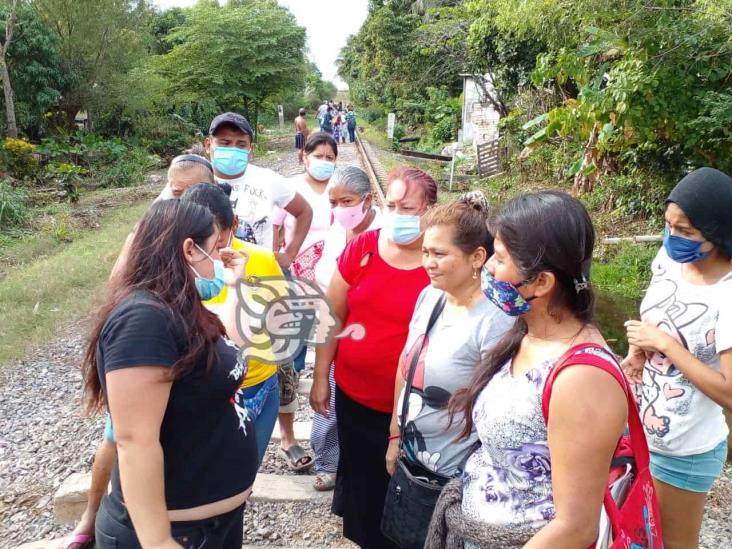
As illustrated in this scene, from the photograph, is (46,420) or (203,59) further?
(203,59)

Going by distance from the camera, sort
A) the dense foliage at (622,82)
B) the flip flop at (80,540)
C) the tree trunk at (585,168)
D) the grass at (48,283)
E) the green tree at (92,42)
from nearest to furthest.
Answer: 1. the flip flop at (80,540)
2. the grass at (48,283)
3. the dense foliage at (622,82)
4. the tree trunk at (585,168)
5. the green tree at (92,42)

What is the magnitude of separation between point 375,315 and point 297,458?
156cm

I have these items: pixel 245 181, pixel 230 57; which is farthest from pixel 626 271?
pixel 230 57

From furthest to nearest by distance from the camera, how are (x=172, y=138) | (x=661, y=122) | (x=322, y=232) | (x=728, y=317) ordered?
(x=172, y=138) < (x=661, y=122) < (x=322, y=232) < (x=728, y=317)

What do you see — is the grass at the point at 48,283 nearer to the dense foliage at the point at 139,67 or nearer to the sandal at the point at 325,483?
the sandal at the point at 325,483

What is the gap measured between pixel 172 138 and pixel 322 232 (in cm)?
2027

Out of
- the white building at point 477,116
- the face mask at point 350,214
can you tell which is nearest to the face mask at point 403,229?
→ the face mask at point 350,214

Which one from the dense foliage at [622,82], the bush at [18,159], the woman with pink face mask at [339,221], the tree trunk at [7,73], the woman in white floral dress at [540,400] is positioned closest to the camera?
the woman in white floral dress at [540,400]

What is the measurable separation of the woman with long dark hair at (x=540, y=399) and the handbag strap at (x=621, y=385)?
1 cm

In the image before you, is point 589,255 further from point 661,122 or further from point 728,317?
point 661,122

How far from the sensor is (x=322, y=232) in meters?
3.79

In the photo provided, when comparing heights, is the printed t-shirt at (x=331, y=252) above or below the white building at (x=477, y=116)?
below

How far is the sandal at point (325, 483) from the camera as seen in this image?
10.8 ft

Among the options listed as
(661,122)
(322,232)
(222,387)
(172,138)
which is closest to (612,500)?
(222,387)
